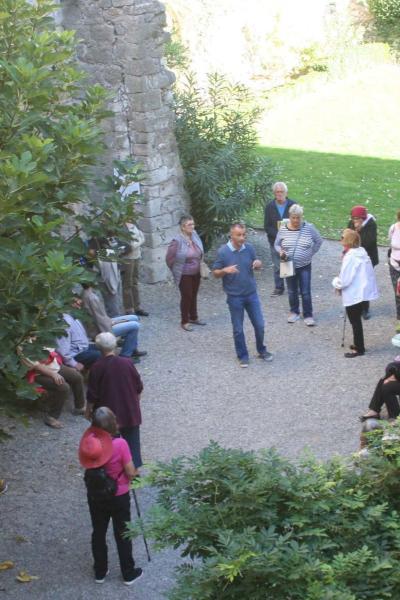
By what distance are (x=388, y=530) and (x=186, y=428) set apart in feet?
16.7

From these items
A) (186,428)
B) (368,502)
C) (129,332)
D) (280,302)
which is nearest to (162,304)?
(280,302)

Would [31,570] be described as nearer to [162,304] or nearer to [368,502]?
[368,502]

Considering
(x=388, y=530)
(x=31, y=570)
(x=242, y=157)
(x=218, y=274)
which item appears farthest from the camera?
(x=242, y=157)

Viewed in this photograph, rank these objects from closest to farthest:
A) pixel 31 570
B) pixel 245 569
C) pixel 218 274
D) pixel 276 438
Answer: pixel 245 569 → pixel 31 570 → pixel 276 438 → pixel 218 274

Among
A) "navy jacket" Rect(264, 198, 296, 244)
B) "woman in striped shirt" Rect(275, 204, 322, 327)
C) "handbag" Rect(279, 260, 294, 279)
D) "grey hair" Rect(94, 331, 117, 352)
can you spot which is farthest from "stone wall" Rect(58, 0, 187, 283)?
"grey hair" Rect(94, 331, 117, 352)

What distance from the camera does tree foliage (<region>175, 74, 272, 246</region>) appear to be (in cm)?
1509

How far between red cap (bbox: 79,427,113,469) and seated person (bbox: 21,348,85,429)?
283 centimetres

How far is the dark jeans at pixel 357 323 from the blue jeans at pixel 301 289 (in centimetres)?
106

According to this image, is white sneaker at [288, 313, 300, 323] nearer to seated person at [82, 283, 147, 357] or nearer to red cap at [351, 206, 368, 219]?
red cap at [351, 206, 368, 219]

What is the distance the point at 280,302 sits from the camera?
14102mm

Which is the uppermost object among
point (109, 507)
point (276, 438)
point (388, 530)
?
point (388, 530)

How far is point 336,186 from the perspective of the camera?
2020cm

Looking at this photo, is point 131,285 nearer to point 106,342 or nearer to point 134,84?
point 134,84

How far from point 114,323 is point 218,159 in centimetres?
440
